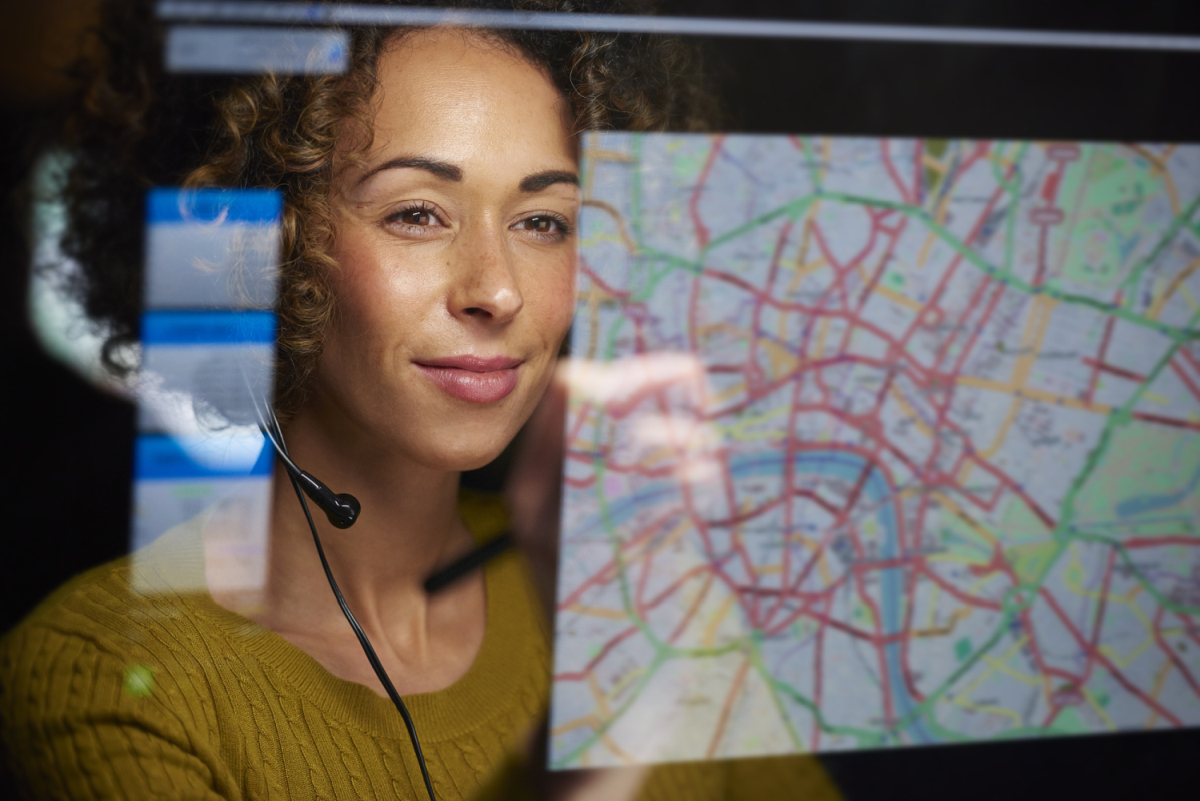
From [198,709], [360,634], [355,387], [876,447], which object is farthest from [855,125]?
[198,709]

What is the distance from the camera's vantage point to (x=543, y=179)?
0.71 m

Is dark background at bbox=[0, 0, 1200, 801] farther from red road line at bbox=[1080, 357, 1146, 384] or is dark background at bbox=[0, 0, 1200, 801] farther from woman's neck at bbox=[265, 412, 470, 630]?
red road line at bbox=[1080, 357, 1146, 384]

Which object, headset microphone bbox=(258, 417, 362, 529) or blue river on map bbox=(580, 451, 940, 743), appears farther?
blue river on map bbox=(580, 451, 940, 743)

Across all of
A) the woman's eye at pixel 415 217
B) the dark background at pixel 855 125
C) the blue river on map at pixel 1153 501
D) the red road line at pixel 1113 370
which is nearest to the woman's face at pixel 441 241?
the woman's eye at pixel 415 217

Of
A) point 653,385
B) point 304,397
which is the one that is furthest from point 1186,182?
point 304,397

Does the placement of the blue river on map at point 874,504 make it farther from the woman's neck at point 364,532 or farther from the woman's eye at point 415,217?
the woman's eye at point 415,217

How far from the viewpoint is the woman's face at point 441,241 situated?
2.20ft

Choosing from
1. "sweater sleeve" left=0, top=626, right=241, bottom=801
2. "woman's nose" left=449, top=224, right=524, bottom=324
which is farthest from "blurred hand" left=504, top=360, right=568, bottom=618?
"sweater sleeve" left=0, top=626, right=241, bottom=801

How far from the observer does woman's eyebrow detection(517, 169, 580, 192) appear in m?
0.70

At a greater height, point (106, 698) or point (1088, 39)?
point (1088, 39)

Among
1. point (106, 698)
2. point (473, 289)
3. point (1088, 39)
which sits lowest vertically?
point (106, 698)

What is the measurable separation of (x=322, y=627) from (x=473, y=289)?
1.02 feet

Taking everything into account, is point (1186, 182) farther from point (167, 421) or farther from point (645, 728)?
point (167, 421)

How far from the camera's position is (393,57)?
673mm
